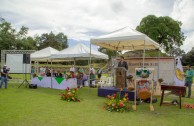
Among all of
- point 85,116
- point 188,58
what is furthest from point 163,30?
point 85,116

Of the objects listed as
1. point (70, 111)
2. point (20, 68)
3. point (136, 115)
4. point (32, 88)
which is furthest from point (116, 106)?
point (20, 68)

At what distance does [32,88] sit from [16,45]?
3730cm

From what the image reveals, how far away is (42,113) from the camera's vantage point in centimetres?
680

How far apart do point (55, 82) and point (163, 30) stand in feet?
122

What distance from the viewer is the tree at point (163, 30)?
46.1 metres

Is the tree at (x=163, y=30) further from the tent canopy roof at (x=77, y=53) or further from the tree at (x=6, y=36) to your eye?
the tent canopy roof at (x=77, y=53)

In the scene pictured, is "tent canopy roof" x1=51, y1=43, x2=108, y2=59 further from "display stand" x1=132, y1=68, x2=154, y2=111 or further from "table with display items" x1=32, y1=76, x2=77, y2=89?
"display stand" x1=132, y1=68, x2=154, y2=111

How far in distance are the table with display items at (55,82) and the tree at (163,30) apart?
3489 centimetres

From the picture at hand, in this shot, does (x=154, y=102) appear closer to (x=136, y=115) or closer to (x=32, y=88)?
(x=136, y=115)

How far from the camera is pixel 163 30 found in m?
46.1

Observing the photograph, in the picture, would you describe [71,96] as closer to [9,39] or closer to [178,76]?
[178,76]

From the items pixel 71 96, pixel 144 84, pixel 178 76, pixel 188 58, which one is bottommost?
pixel 71 96

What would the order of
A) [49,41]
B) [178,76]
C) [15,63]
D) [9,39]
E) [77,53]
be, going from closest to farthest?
[178,76], [77,53], [15,63], [9,39], [49,41]

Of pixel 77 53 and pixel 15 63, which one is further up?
pixel 77 53
